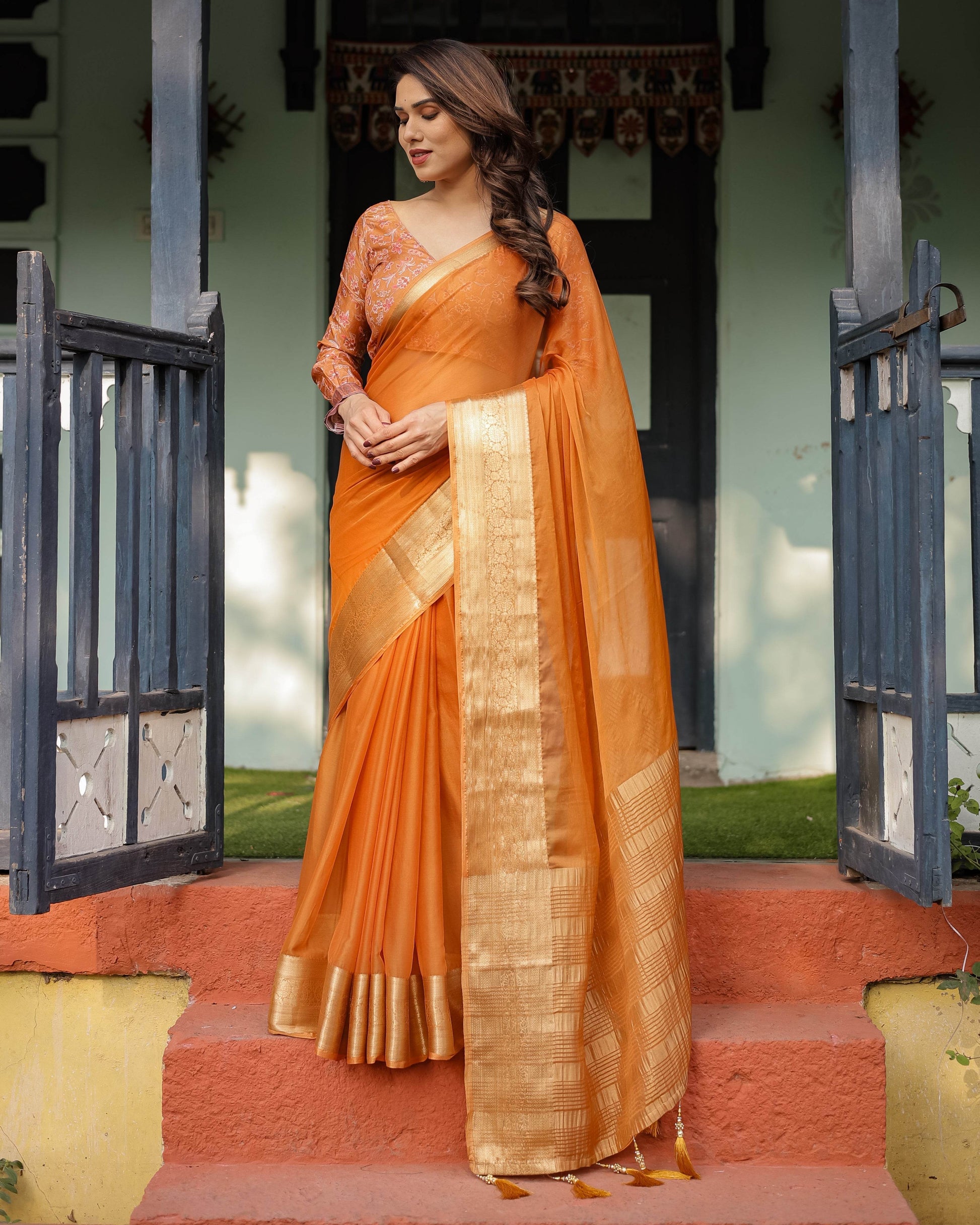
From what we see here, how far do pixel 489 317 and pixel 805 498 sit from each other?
2.82 metres

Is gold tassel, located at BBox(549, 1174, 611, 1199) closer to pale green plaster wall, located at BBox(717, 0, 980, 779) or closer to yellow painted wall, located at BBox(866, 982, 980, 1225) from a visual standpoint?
yellow painted wall, located at BBox(866, 982, 980, 1225)

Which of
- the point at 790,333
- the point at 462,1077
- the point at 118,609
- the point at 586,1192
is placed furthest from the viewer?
the point at 790,333

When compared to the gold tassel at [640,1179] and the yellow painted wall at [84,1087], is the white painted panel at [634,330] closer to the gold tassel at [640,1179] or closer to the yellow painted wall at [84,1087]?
the yellow painted wall at [84,1087]

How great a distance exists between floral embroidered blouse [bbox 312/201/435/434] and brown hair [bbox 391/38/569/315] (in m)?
0.18

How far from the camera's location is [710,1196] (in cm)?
213

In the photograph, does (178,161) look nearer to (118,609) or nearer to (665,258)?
(118,609)

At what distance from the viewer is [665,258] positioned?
4.93 meters

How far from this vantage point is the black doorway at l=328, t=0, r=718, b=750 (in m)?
4.83

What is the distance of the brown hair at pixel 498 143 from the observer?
2.31 meters

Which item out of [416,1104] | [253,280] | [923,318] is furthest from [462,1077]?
[253,280]

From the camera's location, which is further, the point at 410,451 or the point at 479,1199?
the point at 410,451

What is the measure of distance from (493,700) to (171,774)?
894 millimetres

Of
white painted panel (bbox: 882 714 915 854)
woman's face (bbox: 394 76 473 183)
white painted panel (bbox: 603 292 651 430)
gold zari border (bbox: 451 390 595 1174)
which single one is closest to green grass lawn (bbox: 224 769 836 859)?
white painted panel (bbox: 882 714 915 854)

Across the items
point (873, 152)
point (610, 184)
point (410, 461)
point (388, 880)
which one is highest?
point (610, 184)
